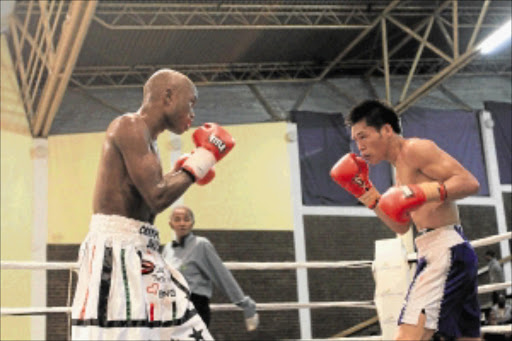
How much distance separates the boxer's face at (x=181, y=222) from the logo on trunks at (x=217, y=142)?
1.70 metres

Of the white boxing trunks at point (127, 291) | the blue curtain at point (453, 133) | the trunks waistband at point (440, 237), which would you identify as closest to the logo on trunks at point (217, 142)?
the white boxing trunks at point (127, 291)

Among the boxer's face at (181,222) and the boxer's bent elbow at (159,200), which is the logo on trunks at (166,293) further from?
the boxer's face at (181,222)

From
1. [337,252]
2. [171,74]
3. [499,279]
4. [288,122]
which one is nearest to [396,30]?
[288,122]

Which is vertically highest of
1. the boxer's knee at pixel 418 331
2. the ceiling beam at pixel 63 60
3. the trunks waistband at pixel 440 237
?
the ceiling beam at pixel 63 60

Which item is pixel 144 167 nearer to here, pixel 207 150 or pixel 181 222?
pixel 207 150

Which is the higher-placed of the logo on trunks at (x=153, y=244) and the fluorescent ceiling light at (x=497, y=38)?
the fluorescent ceiling light at (x=497, y=38)

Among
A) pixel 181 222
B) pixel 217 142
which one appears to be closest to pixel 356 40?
pixel 181 222

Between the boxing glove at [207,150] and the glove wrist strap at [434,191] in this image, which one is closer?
the boxing glove at [207,150]

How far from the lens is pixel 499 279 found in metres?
6.86

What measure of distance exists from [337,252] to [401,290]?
188 inches

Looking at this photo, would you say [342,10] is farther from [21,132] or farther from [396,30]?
[21,132]

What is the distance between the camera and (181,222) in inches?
146

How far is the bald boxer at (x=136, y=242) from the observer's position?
1.71 m

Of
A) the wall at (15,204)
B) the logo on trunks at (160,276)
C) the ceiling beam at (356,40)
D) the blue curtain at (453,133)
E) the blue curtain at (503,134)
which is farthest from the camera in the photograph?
the blue curtain at (503,134)
